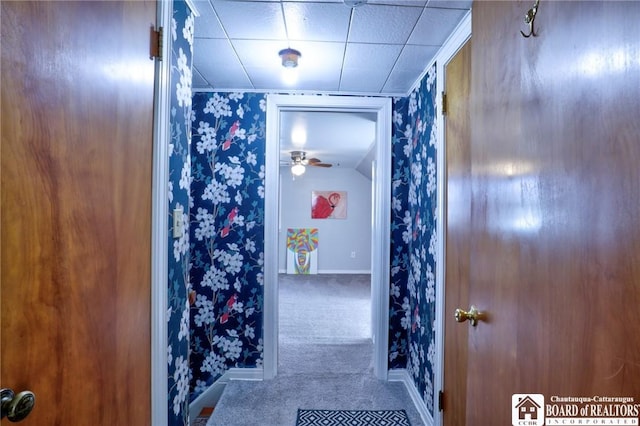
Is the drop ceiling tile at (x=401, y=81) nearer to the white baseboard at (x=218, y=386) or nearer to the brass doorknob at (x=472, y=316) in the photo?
the brass doorknob at (x=472, y=316)

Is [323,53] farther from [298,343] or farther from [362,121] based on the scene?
[298,343]

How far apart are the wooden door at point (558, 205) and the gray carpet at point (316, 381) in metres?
1.30

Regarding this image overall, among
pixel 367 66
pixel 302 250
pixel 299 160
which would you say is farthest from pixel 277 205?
pixel 302 250

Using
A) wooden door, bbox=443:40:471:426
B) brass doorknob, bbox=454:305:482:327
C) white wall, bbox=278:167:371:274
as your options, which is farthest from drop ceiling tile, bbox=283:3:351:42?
white wall, bbox=278:167:371:274

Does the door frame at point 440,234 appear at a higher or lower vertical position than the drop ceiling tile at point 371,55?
lower

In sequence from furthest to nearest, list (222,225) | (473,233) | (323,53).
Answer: (222,225) < (323,53) < (473,233)

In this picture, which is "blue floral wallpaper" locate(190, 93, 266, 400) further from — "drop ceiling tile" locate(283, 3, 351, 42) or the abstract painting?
the abstract painting

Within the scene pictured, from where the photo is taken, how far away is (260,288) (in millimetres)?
2221

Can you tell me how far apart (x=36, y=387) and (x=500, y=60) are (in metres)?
1.35

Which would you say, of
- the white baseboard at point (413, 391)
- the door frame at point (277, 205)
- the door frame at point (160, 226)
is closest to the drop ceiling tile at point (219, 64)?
the door frame at point (277, 205)

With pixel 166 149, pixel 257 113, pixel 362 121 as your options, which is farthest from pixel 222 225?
pixel 362 121

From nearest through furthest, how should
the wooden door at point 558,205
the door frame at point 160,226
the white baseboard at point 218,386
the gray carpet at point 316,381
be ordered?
the wooden door at point 558,205, the door frame at point 160,226, the gray carpet at point 316,381, the white baseboard at point 218,386

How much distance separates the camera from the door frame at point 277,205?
221 centimetres

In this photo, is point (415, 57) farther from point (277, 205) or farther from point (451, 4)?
point (277, 205)
